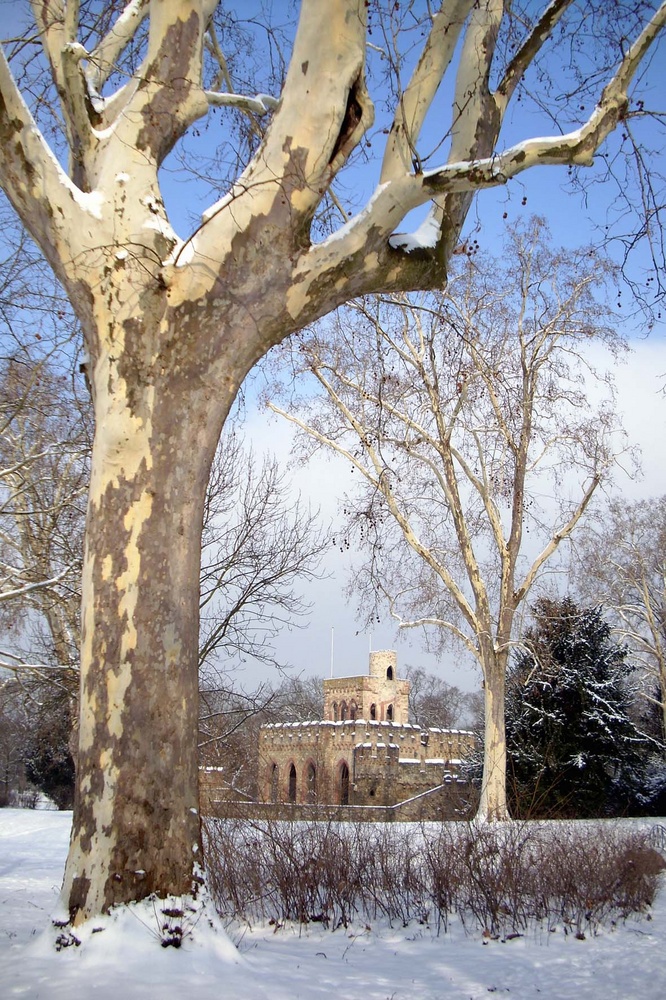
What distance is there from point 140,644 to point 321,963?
2081 mm

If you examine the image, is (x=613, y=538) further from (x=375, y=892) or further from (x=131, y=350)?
(x=131, y=350)

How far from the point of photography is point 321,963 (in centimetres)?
436

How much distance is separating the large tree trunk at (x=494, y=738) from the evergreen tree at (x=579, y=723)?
7.78ft

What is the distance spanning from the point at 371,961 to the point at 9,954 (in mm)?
2061

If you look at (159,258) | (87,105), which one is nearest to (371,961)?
(159,258)

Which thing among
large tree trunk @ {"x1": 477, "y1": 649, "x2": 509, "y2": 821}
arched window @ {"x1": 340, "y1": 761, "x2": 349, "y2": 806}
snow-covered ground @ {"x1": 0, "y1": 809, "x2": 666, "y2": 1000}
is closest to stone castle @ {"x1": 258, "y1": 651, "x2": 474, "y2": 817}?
arched window @ {"x1": 340, "y1": 761, "x2": 349, "y2": 806}

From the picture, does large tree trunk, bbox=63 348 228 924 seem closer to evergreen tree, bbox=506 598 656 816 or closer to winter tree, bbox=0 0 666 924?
winter tree, bbox=0 0 666 924

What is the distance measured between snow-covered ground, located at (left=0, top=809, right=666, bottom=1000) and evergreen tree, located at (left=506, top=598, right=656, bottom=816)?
39.9 feet

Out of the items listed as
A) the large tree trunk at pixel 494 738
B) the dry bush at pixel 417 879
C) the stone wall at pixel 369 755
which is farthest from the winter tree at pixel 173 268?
the stone wall at pixel 369 755

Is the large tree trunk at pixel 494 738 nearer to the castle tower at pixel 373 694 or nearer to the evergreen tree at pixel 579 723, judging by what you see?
the evergreen tree at pixel 579 723

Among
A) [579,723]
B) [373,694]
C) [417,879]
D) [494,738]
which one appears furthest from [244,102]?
[373,694]

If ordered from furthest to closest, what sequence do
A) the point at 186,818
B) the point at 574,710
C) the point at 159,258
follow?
1. the point at 574,710
2. the point at 159,258
3. the point at 186,818

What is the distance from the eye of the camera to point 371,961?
15.2ft

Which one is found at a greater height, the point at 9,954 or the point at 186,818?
the point at 186,818
